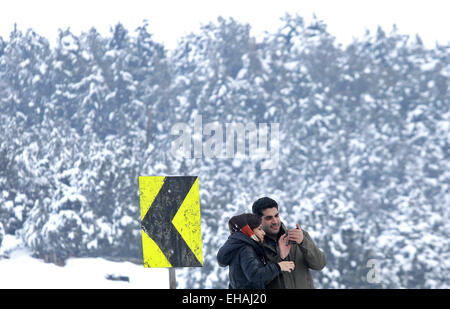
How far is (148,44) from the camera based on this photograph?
70.0m

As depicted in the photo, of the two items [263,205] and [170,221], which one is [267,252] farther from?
[170,221]

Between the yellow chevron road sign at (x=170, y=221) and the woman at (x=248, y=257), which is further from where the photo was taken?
the yellow chevron road sign at (x=170, y=221)

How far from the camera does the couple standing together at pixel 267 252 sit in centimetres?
503

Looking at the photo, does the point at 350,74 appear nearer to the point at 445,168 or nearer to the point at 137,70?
the point at 445,168

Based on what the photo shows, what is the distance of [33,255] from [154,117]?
2240 centimetres

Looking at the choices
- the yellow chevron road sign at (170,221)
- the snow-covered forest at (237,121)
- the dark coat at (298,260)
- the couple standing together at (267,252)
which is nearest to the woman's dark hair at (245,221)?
the couple standing together at (267,252)

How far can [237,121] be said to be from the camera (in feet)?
209

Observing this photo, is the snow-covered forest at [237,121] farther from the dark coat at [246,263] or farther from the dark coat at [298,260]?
the dark coat at [246,263]

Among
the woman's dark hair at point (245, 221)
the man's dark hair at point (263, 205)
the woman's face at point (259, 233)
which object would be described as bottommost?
the woman's face at point (259, 233)

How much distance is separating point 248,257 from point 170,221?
1.44m

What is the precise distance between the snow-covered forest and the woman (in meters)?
31.3
